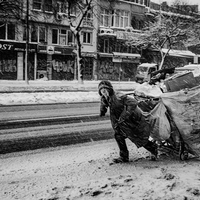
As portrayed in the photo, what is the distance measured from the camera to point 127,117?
4938mm

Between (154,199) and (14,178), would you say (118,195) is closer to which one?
(154,199)

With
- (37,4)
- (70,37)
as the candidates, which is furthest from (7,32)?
(70,37)

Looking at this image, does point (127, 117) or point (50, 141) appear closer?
point (127, 117)

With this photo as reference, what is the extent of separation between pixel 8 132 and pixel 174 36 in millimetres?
29035

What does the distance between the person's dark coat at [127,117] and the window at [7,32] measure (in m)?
30.1

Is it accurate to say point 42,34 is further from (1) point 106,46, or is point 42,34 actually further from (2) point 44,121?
(2) point 44,121

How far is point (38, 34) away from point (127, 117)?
31.7 meters

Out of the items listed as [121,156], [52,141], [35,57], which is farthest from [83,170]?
[35,57]

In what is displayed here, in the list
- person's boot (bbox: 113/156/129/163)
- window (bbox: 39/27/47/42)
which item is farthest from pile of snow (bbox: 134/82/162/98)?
window (bbox: 39/27/47/42)

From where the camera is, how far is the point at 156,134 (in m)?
5.27

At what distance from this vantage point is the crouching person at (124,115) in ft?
16.1

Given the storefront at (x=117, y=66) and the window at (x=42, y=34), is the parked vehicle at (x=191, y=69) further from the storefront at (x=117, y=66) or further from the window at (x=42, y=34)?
the storefront at (x=117, y=66)

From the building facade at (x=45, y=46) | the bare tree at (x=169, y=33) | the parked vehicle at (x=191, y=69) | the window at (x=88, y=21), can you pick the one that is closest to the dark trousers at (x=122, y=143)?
the parked vehicle at (x=191, y=69)

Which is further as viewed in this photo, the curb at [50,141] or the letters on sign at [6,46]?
the letters on sign at [6,46]
